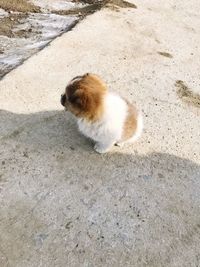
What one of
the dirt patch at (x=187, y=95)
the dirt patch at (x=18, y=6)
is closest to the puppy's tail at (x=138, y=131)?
the dirt patch at (x=187, y=95)

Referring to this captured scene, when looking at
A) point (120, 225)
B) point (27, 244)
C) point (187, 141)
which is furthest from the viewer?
point (187, 141)

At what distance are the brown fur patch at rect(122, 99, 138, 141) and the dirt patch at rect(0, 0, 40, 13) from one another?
9.62ft

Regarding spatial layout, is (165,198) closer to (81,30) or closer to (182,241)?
(182,241)

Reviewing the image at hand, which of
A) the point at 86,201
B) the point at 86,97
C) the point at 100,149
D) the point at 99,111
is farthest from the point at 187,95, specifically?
the point at 86,201

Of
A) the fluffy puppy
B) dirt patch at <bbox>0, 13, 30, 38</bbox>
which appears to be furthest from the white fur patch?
dirt patch at <bbox>0, 13, 30, 38</bbox>

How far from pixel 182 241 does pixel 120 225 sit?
0.47 meters

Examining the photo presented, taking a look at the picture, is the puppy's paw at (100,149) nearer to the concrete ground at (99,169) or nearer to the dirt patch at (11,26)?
the concrete ground at (99,169)

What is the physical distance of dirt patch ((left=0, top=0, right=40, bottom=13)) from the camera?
641 cm

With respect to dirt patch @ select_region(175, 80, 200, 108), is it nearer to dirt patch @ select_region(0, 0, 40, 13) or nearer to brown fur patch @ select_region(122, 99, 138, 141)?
brown fur patch @ select_region(122, 99, 138, 141)

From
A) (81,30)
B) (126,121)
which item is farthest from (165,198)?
(81,30)

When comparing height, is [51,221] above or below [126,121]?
below

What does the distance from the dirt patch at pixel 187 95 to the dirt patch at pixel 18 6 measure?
2.33 metres

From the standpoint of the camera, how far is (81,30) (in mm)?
5980

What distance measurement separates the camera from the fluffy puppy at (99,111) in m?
3.78
